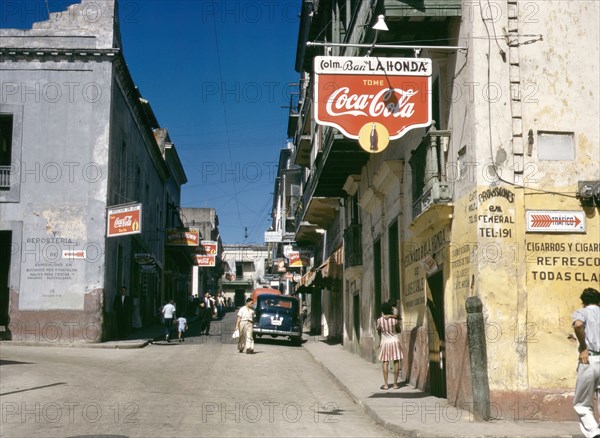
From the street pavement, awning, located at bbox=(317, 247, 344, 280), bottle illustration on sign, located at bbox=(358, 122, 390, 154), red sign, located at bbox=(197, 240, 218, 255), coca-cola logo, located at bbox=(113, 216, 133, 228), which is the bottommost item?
the street pavement

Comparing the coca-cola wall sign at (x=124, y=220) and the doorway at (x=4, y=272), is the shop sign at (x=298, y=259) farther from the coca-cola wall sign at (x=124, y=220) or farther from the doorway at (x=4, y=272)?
the doorway at (x=4, y=272)

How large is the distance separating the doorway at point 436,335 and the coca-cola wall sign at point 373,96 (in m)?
2.70

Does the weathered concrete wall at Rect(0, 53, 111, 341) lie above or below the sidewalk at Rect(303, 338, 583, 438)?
above

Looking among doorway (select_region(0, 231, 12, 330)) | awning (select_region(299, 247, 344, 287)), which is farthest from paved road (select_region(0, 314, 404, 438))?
awning (select_region(299, 247, 344, 287))

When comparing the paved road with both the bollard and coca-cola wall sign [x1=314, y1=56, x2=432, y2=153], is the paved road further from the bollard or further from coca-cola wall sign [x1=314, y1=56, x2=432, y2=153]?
coca-cola wall sign [x1=314, y1=56, x2=432, y2=153]

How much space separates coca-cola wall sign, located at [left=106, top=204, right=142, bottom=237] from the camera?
22.9 m

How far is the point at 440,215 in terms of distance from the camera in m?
11.8

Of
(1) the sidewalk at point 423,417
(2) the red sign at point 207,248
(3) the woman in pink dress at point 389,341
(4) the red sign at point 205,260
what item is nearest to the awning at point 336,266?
(1) the sidewalk at point 423,417

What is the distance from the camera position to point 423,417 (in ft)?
34.0

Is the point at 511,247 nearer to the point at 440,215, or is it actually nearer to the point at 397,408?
the point at 440,215

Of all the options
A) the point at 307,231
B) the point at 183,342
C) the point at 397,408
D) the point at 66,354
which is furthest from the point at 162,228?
the point at 397,408

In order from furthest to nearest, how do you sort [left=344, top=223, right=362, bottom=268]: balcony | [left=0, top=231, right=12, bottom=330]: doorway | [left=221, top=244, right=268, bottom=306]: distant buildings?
[left=221, top=244, right=268, bottom=306]: distant buildings < [left=0, top=231, right=12, bottom=330]: doorway < [left=344, top=223, right=362, bottom=268]: balcony

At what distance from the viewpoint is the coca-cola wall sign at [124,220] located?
2288 cm

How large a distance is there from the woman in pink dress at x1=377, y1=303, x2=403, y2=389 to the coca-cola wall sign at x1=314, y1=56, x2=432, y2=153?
3.73 meters
